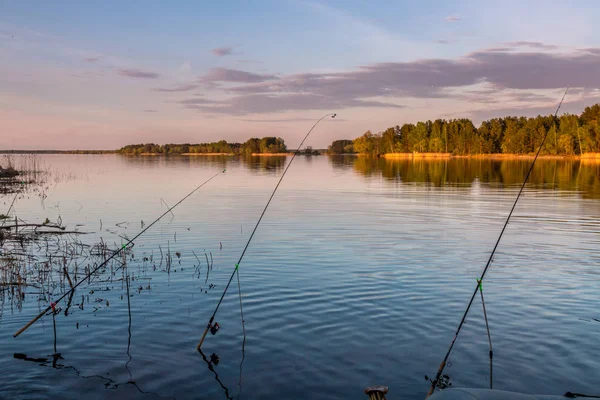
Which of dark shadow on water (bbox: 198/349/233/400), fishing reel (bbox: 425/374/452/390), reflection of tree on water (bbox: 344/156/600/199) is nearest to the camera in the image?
fishing reel (bbox: 425/374/452/390)

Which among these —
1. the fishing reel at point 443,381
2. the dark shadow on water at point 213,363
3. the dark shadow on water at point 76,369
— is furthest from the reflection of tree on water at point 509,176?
the dark shadow on water at point 76,369

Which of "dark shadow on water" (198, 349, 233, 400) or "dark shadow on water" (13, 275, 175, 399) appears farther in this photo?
"dark shadow on water" (198, 349, 233, 400)

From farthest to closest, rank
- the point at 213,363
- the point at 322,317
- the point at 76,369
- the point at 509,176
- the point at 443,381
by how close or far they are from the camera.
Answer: the point at 509,176, the point at 322,317, the point at 213,363, the point at 76,369, the point at 443,381

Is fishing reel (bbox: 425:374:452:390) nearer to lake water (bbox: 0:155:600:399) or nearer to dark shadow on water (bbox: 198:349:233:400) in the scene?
lake water (bbox: 0:155:600:399)

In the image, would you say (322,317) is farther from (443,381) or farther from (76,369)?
(76,369)

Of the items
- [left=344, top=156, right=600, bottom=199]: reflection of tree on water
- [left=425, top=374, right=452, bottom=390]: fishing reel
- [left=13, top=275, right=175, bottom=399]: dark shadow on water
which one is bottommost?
[left=13, top=275, right=175, bottom=399]: dark shadow on water

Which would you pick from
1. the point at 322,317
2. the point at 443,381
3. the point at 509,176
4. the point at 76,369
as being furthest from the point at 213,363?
the point at 509,176

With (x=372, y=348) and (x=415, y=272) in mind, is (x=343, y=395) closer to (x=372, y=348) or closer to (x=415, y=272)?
(x=372, y=348)

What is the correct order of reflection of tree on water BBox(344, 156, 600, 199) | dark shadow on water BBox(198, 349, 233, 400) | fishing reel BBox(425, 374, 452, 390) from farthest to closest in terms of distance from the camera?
reflection of tree on water BBox(344, 156, 600, 199), dark shadow on water BBox(198, 349, 233, 400), fishing reel BBox(425, 374, 452, 390)

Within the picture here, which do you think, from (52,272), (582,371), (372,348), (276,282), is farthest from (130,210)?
(582,371)

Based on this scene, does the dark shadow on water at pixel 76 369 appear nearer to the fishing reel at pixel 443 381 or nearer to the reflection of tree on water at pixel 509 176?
the fishing reel at pixel 443 381

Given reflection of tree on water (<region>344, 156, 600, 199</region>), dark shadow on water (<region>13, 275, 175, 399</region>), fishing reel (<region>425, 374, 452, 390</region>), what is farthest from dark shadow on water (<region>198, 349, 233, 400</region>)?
reflection of tree on water (<region>344, 156, 600, 199</region>)

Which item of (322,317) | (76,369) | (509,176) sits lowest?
(76,369)

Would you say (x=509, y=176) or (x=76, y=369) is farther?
(x=509, y=176)
